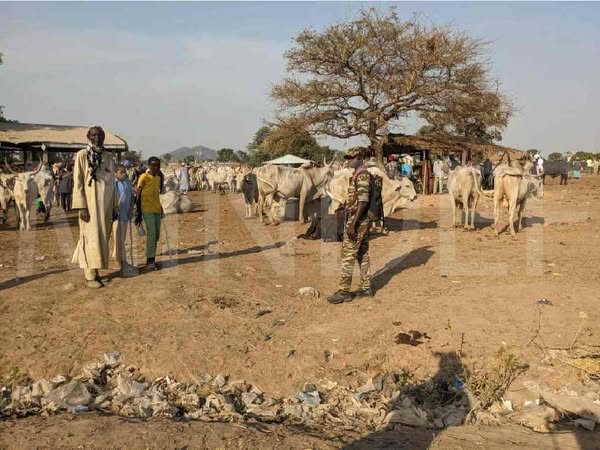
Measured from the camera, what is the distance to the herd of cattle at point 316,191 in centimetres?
1252

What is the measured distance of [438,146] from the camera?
2458cm

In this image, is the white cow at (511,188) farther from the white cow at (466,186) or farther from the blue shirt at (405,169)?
the blue shirt at (405,169)

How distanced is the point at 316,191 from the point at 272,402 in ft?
34.0

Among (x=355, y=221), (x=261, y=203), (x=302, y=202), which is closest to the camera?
(x=355, y=221)

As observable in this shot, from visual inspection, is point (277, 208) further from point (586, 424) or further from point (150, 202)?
point (586, 424)

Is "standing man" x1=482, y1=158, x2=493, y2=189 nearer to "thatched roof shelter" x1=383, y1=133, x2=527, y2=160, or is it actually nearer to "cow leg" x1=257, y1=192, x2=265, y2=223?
"thatched roof shelter" x1=383, y1=133, x2=527, y2=160

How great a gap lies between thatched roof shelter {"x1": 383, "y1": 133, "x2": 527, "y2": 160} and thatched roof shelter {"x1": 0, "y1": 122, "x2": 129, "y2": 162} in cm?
1106

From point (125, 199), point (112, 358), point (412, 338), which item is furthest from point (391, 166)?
point (112, 358)

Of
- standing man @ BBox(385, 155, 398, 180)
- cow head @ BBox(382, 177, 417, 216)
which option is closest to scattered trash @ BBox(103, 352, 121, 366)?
cow head @ BBox(382, 177, 417, 216)

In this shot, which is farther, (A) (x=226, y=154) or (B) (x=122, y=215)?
(A) (x=226, y=154)

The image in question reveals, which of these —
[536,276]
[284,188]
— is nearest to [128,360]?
[536,276]

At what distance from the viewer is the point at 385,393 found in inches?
206

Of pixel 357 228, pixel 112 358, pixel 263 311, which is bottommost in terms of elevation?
pixel 112 358

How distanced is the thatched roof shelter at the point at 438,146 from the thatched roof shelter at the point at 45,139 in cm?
1106
